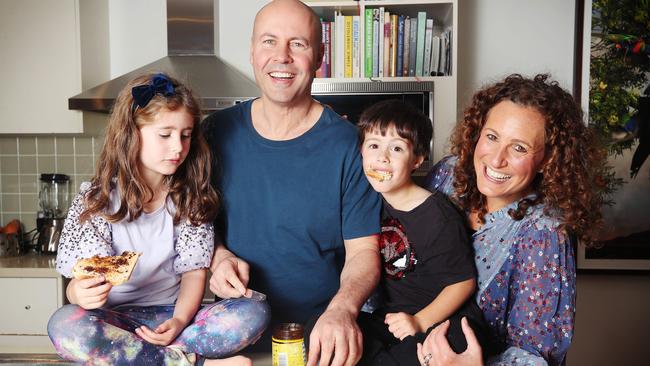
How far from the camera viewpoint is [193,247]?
1622 mm

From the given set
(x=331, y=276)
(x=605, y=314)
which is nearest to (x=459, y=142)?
(x=331, y=276)

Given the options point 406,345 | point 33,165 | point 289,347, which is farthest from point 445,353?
point 33,165

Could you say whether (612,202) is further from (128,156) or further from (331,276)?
(128,156)

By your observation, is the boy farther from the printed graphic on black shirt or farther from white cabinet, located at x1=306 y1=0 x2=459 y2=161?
white cabinet, located at x1=306 y1=0 x2=459 y2=161

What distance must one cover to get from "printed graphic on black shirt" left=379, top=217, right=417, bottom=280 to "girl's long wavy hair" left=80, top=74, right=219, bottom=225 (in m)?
0.49

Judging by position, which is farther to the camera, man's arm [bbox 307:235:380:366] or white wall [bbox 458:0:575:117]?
white wall [bbox 458:0:575:117]

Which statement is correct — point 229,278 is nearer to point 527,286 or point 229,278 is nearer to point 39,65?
point 527,286

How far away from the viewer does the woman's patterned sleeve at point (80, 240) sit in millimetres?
1507

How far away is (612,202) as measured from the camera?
3.07 meters

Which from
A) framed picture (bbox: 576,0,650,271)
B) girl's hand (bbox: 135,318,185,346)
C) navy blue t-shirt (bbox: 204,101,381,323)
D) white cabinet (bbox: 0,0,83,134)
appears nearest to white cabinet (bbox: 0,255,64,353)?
white cabinet (bbox: 0,0,83,134)

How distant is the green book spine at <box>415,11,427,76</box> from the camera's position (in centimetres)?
289

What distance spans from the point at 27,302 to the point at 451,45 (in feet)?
8.14

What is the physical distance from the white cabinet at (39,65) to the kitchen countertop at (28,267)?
2.30 feet

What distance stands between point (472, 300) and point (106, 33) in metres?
2.77
